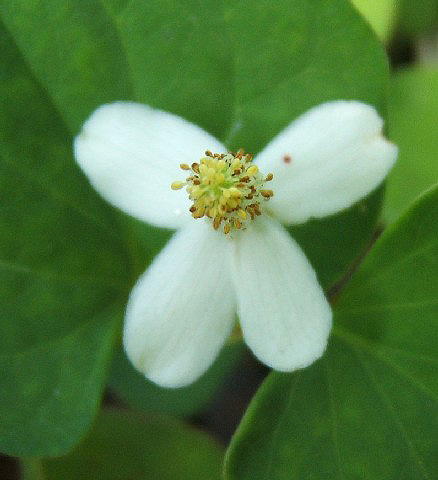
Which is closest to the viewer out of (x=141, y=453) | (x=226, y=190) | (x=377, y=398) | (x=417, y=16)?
(x=226, y=190)

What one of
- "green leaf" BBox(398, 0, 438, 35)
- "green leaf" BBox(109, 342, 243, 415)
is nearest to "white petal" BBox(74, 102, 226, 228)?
"green leaf" BBox(109, 342, 243, 415)

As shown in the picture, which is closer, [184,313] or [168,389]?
[184,313]

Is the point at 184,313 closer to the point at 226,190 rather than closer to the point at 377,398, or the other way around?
the point at 226,190

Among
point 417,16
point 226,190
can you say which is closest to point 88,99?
point 226,190

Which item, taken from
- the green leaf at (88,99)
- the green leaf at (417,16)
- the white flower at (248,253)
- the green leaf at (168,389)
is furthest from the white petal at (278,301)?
the green leaf at (417,16)

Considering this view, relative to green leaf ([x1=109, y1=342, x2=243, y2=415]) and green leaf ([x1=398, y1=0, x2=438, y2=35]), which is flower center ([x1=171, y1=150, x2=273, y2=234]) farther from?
green leaf ([x1=398, y1=0, x2=438, y2=35])

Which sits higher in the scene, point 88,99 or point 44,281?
point 88,99

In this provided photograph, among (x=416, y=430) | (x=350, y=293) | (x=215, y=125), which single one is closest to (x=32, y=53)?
(x=215, y=125)
